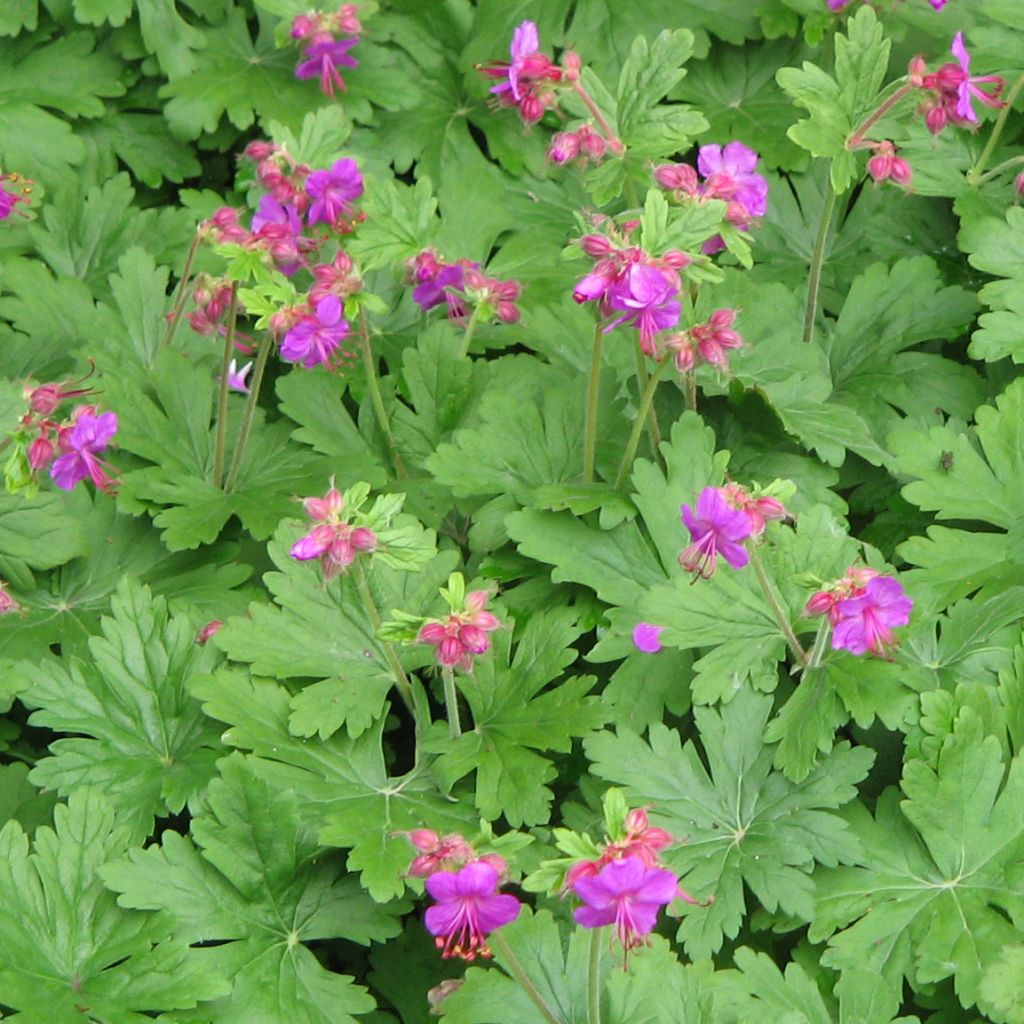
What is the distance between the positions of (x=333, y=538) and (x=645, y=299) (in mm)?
659

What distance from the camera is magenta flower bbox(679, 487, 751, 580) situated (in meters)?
2.29

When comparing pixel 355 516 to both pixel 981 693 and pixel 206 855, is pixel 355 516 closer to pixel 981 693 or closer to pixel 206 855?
pixel 206 855

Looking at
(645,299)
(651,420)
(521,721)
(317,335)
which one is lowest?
(521,721)

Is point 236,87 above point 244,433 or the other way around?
above

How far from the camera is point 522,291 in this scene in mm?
3486

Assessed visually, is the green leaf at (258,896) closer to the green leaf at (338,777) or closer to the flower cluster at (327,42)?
the green leaf at (338,777)

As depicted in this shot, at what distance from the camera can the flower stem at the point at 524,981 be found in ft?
7.24

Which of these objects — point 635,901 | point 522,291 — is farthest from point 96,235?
point 635,901

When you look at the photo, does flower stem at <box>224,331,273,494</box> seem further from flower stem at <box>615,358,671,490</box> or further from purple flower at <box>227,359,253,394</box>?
flower stem at <box>615,358,671,490</box>

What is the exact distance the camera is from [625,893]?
181cm

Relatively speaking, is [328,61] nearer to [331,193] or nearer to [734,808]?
[331,193]

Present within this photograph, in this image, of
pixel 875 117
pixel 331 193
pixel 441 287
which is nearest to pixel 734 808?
pixel 441 287

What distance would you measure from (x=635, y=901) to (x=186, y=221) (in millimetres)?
2668

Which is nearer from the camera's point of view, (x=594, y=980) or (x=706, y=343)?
(x=594, y=980)
